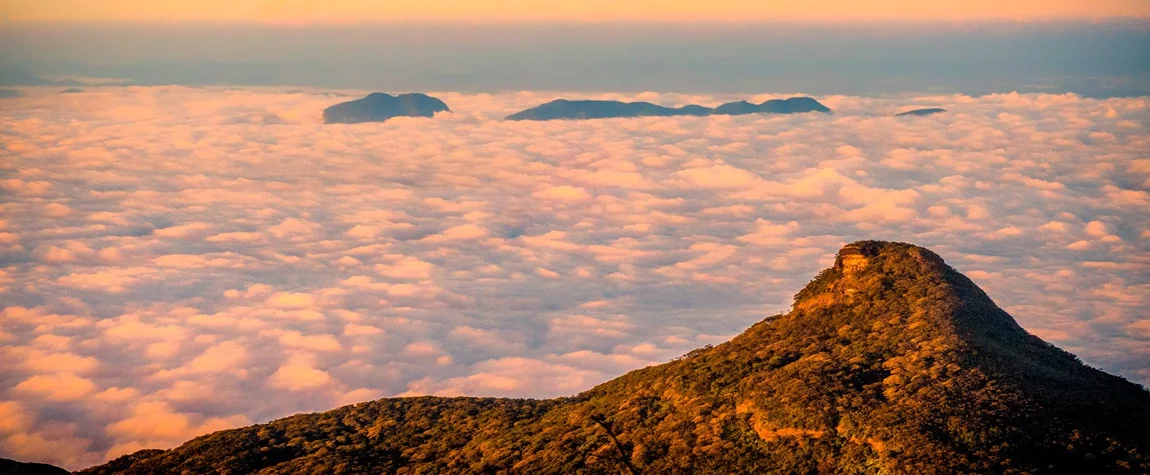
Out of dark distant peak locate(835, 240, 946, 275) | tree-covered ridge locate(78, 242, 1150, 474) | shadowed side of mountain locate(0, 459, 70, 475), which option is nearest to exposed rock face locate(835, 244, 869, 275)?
dark distant peak locate(835, 240, 946, 275)

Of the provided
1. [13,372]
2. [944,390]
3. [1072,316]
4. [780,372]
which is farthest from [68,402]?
[1072,316]

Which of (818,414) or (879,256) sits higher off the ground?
(879,256)

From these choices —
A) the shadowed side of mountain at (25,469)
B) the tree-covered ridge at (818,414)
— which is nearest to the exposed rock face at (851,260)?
the tree-covered ridge at (818,414)

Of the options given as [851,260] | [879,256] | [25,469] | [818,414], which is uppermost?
[879,256]

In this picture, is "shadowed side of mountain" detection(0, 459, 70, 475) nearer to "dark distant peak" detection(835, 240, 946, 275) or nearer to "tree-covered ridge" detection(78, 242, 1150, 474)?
"tree-covered ridge" detection(78, 242, 1150, 474)

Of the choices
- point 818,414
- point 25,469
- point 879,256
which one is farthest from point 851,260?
point 25,469

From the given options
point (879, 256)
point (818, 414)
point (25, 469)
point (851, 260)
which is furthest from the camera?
point (851, 260)

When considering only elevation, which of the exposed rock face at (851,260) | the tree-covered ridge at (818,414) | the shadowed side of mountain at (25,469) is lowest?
the shadowed side of mountain at (25,469)

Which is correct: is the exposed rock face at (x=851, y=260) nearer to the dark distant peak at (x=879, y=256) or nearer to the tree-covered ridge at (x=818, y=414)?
the dark distant peak at (x=879, y=256)

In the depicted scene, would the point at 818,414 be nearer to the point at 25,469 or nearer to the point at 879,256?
the point at 879,256
